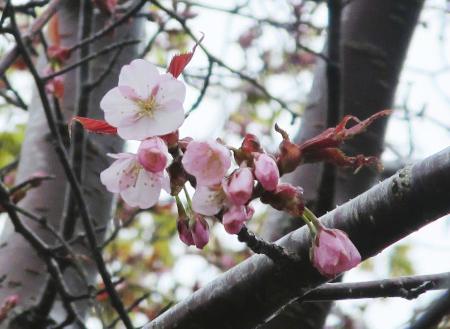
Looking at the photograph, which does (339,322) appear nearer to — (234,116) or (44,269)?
(234,116)

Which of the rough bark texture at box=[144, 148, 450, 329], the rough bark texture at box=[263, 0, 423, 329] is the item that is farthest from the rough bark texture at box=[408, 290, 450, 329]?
the rough bark texture at box=[263, 0, 423, 329]

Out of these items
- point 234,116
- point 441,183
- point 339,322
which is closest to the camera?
point 441,183

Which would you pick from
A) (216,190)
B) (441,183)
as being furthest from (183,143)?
(441,183)

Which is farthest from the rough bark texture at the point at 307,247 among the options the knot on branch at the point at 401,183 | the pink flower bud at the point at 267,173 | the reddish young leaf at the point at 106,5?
the reddish young leaf at the point at 106,5

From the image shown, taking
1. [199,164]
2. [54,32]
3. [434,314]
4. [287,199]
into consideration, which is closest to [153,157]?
[199,164]

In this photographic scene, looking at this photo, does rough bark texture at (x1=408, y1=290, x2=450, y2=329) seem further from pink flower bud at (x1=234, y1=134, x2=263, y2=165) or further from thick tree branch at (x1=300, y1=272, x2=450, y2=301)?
pink flower bud at (x1=234, y1=134, x2=263, y2=165)

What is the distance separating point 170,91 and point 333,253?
30 centimetres

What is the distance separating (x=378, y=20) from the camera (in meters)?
2.16

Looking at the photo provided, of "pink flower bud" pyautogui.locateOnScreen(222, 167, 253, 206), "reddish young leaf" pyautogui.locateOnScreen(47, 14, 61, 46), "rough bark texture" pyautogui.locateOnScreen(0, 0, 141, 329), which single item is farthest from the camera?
"reddish young leaf" pyautogui.locateOnScreen(47, 14, 61, 46)

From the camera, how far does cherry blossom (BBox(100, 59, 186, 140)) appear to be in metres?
0.85

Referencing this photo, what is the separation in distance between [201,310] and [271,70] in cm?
399

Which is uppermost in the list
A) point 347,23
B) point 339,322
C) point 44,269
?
point 347,23

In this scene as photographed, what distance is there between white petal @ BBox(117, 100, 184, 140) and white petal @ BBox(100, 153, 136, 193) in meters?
0.05

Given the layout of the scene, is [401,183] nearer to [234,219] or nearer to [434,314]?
[234,219]
